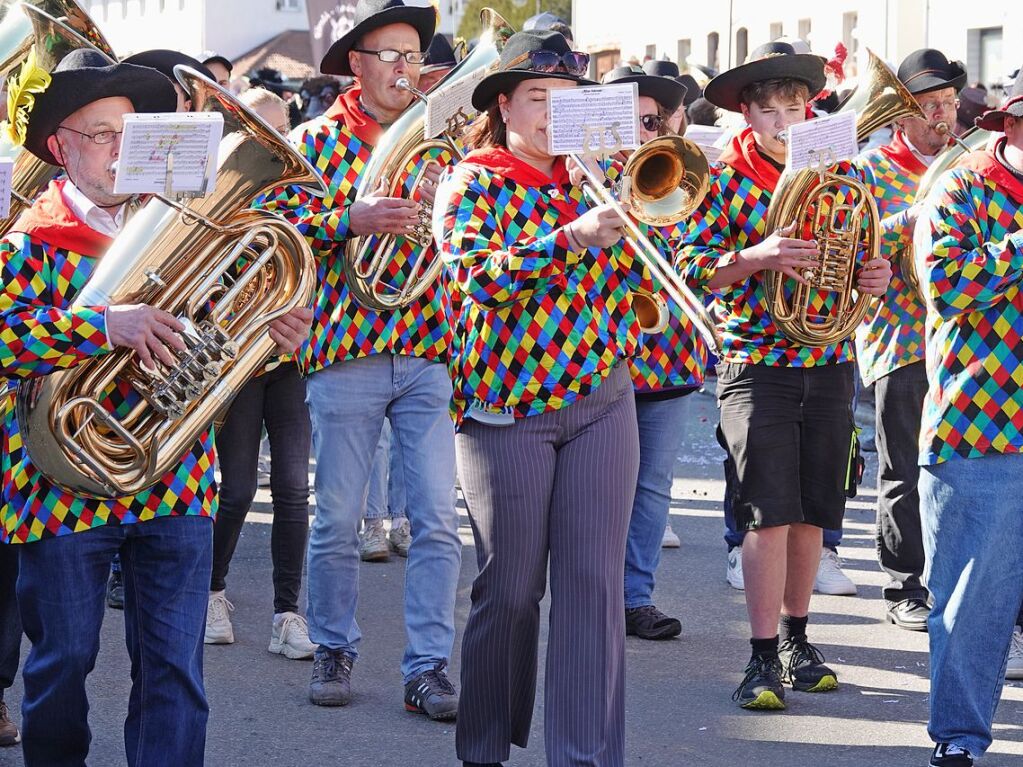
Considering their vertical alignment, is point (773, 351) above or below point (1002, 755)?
above

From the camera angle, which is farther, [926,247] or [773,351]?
[773,351]

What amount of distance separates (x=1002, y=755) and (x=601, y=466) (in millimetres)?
1631

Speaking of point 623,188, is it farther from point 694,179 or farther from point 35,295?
point 35,295

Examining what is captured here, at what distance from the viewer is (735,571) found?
23.8 feet

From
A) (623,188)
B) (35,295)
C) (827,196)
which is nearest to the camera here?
(35,295)

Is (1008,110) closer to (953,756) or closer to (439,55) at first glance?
(953,756)

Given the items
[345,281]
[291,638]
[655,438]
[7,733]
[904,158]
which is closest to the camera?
[7,733]

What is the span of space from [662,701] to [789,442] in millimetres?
950

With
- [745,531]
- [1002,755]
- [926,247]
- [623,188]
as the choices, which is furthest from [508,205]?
[1002,755]

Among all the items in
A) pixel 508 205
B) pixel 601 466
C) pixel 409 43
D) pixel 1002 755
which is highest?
pixel 409 43

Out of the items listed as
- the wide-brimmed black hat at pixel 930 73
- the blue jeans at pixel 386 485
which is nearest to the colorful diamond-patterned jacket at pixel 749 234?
the wide-brimmed black hat at pixel 930 73

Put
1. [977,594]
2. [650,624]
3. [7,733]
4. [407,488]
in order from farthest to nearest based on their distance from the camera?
[650,624], [407,488], [7,733], [977,594]

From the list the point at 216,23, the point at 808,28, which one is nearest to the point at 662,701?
the point at 808,28

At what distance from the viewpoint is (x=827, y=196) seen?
5402mm
